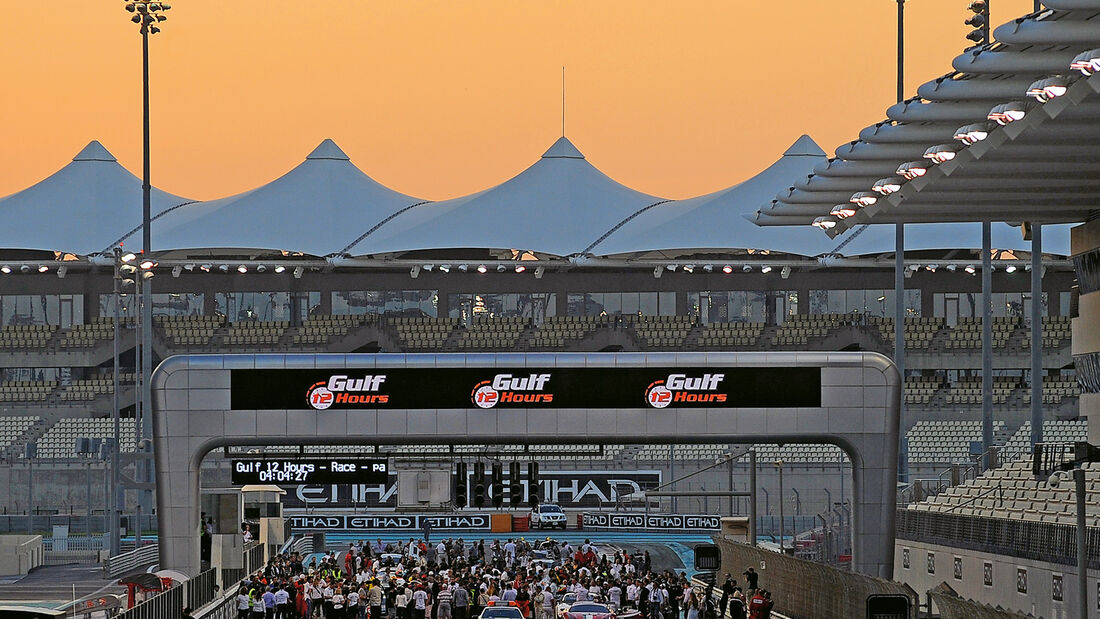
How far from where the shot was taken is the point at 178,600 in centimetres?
2905

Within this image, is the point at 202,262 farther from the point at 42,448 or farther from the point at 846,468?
the point at 846,468

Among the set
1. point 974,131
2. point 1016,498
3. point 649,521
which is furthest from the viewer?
point 649,521

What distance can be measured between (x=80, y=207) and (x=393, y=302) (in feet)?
53.1

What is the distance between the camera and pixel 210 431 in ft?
106

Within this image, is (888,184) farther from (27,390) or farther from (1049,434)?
(27,390)

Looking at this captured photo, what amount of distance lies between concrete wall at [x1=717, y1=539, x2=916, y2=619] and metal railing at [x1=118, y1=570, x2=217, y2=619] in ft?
36.0

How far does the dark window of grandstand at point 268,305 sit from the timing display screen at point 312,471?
53.0 m

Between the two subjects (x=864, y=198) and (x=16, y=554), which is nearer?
(x=864, y=198)

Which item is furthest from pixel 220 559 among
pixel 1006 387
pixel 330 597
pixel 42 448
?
pixel 1006 387

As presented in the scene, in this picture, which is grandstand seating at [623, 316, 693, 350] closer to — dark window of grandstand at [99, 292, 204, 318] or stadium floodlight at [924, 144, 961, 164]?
dark window of grandstand at [99, 292, 204, 318]

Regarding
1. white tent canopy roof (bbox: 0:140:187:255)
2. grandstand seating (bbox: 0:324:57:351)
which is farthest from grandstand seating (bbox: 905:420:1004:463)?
grandstand seating (bbox: 0:324:57:351)

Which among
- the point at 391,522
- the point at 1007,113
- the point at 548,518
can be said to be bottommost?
the point at 391,522

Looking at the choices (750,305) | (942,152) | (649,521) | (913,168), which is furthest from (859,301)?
(942,152)

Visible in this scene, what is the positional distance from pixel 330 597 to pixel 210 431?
4.28m
